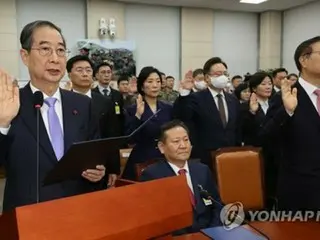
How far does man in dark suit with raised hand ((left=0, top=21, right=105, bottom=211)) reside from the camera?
1383mm

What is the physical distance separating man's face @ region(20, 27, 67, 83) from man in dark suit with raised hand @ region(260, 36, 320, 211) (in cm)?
110

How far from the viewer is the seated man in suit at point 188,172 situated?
1.81 m

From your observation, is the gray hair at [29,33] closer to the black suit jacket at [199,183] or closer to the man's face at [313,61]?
the black suit jacket at [199,183]

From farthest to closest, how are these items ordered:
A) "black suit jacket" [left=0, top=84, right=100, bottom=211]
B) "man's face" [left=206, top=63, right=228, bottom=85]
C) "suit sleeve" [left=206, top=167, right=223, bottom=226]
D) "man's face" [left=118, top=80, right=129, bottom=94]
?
"man's face" [left=118, top=80, right=129, bottom=94]
"man's face" [left=206, top=63, right=228, bottom=85]
"suit sleeve" [left=206, top=167, right=223, bottom=226]
"black suit jacket" [left=0, top=84, right=100, bottom=211]

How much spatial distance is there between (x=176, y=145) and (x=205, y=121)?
0.97 meters

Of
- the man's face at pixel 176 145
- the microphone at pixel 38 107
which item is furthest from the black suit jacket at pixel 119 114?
the microphone at pixel 38 107

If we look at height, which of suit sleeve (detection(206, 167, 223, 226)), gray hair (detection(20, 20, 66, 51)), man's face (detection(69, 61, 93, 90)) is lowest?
suit sleeve (detection(206, 167, 223, 226))

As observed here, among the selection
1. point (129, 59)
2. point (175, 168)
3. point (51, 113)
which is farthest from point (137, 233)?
point (129, 59)

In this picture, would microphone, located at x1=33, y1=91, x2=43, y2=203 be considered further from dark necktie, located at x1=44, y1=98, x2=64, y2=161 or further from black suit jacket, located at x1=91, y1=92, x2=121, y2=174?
black suit jacket, located at x1=91, y1=92, x2=121, y2=174

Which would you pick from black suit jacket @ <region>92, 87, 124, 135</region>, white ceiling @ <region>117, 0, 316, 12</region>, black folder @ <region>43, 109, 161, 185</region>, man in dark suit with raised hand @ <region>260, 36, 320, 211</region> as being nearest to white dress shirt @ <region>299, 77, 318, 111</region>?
man in dark suit with raised hand @ <region>260, 36, 320, 211</region>

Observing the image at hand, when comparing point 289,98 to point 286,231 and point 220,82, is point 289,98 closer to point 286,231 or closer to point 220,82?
point 286,231

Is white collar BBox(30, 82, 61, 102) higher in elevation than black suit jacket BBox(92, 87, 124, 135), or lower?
higher

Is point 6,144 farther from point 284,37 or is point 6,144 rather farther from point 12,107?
point 284,37

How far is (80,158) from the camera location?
3.90ft
